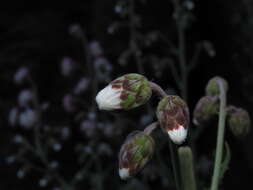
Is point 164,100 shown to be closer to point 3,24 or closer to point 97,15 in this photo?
point 97,15

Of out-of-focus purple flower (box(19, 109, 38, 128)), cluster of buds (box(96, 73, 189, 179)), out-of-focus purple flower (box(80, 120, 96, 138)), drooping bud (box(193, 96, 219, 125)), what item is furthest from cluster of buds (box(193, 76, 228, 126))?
out-of-focus purple flower (box(19, 109, 38, 128))

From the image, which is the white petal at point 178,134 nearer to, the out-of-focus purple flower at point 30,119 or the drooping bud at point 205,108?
the drooping bud at point 205,108

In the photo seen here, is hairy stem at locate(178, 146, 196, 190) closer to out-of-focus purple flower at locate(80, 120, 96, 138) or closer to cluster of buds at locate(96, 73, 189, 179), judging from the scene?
cluster of buds at locate(96, 73, 189, 179)

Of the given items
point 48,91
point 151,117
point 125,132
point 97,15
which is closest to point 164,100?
point 151,117

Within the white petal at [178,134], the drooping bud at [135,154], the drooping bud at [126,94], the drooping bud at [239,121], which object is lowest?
the drooping bud at [239,121]

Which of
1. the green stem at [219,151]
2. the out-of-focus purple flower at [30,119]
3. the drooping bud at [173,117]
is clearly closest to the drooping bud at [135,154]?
the drooping bud at [173,117]

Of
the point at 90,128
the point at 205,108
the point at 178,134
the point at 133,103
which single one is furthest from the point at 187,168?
the point at 90,128
